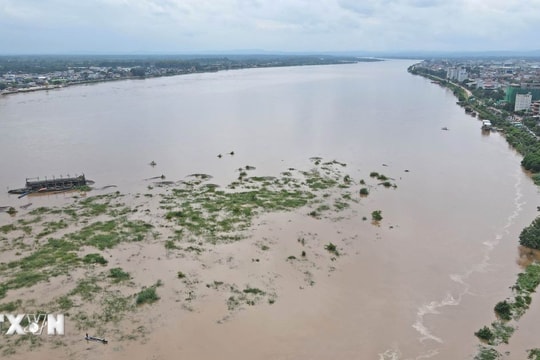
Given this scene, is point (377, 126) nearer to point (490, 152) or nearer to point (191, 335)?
point (490, 152)

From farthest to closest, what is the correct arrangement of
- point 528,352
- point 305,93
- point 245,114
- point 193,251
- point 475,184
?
point 305,93
point 245,114
point 475,184
point 193,251
point 528,352

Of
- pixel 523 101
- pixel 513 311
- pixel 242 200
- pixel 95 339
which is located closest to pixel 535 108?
pixel 523 101

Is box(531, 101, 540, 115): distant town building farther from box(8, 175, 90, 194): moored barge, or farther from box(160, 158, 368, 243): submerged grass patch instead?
box(8, 175, 90, 194): moored barge

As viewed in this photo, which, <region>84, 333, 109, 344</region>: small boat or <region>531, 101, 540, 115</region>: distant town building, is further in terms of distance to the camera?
<region>531, 101, 540, 115</region>: distant town building

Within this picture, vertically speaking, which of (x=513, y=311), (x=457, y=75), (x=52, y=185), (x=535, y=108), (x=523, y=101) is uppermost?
(x=457, y=75)

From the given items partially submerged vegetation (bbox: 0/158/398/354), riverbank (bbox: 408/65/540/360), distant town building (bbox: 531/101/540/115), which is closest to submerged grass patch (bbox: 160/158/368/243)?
partially submerged vegetation (bbox: 0/158/398/354)

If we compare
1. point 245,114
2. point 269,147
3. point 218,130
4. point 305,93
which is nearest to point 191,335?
point 269,147

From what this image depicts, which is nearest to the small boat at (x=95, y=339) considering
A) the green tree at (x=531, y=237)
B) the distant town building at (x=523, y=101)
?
the green tree at (x=531, y=237)

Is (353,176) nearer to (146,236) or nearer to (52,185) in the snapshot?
(146,236)
